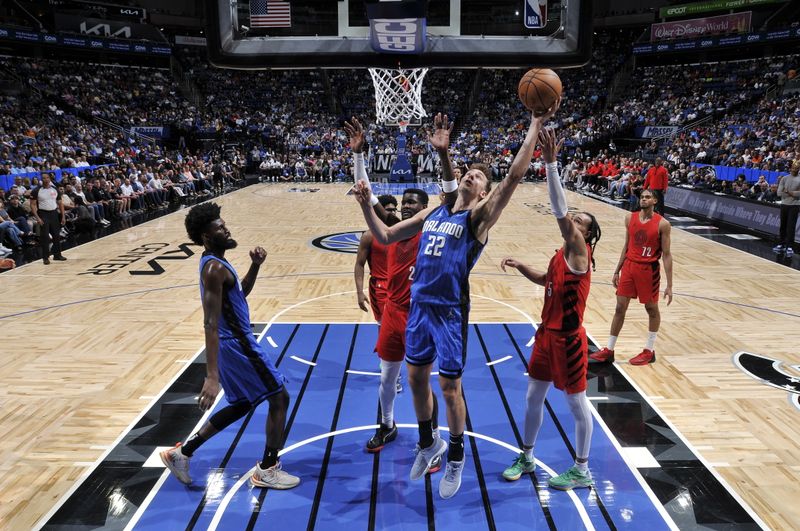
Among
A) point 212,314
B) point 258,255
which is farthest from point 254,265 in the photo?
point 212,314

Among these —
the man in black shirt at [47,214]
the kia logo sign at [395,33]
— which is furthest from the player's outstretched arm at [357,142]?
the man in black shirt at [47,214]

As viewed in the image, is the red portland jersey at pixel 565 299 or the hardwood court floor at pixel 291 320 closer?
the red portland jersey at pixel 565 299

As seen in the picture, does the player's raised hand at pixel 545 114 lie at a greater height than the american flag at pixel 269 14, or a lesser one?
lesser

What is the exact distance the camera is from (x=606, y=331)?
6789 mm

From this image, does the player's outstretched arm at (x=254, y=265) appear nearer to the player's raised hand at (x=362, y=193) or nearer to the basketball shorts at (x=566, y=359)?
the player's raised hand at (x=362, y=193)

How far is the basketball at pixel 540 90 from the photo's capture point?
347 cm

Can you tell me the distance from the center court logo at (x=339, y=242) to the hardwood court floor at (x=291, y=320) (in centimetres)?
26

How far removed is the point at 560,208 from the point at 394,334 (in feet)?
4.52

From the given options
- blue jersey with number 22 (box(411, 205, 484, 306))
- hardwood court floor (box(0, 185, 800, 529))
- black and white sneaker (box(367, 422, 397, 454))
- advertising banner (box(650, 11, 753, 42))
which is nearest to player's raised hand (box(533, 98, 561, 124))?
blue jersey with number 22 (box(411, 205, 484, 306))

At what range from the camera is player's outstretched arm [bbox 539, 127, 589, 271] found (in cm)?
322

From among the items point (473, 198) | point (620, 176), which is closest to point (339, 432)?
point (473, 198)

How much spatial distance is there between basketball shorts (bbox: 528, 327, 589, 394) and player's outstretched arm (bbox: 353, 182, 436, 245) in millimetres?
1001

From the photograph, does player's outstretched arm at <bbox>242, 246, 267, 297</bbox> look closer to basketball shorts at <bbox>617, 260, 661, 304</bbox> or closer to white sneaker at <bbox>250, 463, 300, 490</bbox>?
white sneaker at <bbox>250, 463, 300, 490</bbox>

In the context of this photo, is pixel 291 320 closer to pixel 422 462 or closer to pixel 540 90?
pixel 422 462
